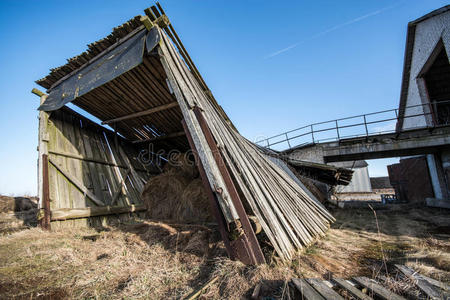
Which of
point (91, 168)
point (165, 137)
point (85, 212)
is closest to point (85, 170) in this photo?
point (91, 168)

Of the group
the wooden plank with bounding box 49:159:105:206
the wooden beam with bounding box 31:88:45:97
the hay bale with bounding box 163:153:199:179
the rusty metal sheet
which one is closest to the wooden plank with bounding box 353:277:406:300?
the hay bale with bounding box 163:153:199:179

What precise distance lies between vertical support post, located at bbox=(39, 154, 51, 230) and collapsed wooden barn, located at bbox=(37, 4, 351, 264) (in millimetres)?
23

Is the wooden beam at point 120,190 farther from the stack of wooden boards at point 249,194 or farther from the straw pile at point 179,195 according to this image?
the stack of wooden boards at point 249,194

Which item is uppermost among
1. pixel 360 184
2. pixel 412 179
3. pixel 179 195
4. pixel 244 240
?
pixel 179 195

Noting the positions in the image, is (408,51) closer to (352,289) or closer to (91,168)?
(352,289)

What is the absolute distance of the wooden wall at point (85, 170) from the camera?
5801 millimetres

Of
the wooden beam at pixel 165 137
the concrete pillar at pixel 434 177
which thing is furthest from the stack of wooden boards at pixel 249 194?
the concrete pillar at pixel 434 177

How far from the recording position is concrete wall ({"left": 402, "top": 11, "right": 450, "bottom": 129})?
9.74 meters

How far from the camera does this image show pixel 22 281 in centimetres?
251

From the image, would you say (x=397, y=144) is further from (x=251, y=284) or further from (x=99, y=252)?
(x=99, y=252)

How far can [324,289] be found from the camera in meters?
1.96

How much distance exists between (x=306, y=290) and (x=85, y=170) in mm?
7312

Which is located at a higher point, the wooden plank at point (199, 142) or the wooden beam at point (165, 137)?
the wooden beam at point (165, 137)

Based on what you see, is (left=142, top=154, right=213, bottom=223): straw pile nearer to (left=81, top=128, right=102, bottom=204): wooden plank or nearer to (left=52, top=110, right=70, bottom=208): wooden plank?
(left=81, top=128, right=102, bottom=204): wooden plank
